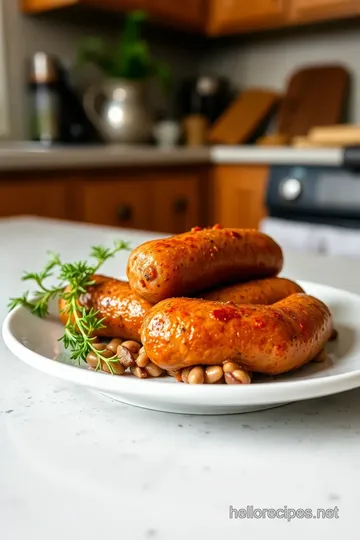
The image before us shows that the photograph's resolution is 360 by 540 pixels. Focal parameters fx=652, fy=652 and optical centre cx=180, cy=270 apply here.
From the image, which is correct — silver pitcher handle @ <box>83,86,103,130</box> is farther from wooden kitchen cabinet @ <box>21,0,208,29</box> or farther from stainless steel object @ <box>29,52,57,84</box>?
wooden kitchen cabinet @ <box>21,0,208,29</box>

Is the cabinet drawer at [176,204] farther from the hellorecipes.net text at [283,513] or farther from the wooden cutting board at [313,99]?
the hellorecipes.net text at [283,513]

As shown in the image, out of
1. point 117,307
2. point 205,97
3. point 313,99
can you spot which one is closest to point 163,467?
point 117,307

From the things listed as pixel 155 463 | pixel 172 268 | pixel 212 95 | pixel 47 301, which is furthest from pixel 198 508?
pixel 212 95

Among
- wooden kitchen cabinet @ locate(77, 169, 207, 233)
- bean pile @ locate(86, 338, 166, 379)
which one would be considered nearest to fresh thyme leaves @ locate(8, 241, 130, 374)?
bean pile @ locate(86, 338, 166, 379)

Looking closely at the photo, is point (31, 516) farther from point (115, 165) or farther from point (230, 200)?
point (230, 200)

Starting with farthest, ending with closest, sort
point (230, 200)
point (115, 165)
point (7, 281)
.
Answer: point (230, 200) → point (115, 165) → point (7, 281)

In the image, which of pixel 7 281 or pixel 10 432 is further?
pixel 7 281

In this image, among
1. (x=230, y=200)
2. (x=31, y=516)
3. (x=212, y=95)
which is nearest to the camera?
(x=31, y=516)
